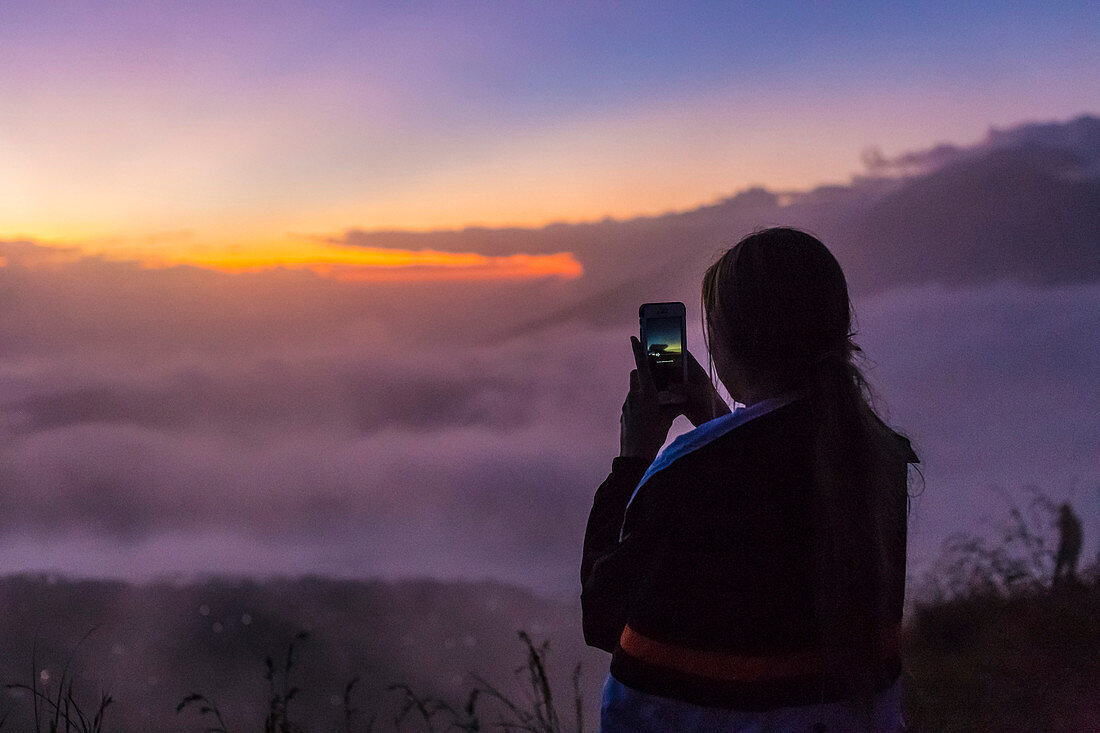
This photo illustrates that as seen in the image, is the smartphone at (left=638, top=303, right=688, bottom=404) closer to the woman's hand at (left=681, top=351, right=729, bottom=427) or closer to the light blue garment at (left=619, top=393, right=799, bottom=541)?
the woman's hand at (left=681, top=351, right=729, bottom=427)

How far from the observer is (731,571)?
5.39 feet

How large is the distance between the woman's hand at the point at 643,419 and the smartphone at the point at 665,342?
47 millimetres

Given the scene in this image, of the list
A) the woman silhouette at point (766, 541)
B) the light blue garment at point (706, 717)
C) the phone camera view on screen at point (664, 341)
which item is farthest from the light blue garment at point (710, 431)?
the phone camera view on screen at point (664, 341)

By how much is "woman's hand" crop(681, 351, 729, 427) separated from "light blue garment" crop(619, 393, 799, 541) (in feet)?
1.44

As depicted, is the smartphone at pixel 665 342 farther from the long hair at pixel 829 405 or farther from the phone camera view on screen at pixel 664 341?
the long hair at pixel 829 405

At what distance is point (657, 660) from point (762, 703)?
205 millimetres

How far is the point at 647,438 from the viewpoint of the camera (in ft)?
6.61

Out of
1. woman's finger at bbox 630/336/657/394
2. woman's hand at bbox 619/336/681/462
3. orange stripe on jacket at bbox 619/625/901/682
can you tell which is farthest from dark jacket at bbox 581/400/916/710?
woman's finger at bbox 630/336/657/394

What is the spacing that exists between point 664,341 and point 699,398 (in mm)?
177

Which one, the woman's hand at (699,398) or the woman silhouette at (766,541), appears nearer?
Answer: the woman silhouette at (766,541)

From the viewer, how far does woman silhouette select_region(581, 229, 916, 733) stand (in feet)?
5.40

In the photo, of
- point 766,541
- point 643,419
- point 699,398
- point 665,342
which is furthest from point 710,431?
point 665,342

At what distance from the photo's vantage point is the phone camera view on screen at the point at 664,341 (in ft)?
7.16

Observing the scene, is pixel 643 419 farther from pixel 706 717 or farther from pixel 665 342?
pixel 706 717
